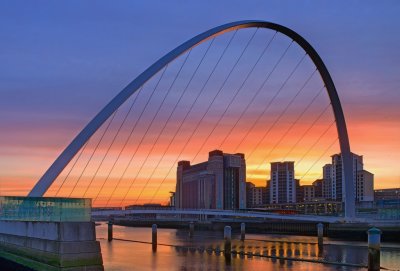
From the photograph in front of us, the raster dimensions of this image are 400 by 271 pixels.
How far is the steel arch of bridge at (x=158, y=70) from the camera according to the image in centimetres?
2956

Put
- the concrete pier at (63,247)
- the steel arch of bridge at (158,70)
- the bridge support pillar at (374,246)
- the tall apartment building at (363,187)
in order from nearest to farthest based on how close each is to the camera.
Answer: the concrete pier at (63,247) < the bridge support pillar at (374,246) < the steel arch of bridge at (158,70) < the tall apartment building at (363,187)

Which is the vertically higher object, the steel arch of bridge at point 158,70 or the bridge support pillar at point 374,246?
the steel arch of bridge at point 158,70

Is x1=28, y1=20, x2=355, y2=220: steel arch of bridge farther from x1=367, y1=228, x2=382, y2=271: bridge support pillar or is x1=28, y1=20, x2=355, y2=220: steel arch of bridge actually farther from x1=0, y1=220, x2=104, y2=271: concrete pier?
x1=367, y1=228, x2=382, y2=271: bridge support pillar

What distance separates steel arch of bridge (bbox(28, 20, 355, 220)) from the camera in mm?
29562

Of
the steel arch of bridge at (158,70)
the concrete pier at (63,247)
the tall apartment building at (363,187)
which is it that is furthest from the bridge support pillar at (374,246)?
the tall apartment building at (363,187)

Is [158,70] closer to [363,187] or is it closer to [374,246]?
[374,246]

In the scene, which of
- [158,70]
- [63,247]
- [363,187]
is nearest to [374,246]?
[63,247]

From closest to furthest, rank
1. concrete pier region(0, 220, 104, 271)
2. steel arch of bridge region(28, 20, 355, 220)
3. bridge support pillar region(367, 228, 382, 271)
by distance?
concrete pier region(0, 220, 104, 271) → bridge support pillar region(367, 228, 382, 271) → steel arch of bridge region(28, 20, 355, 220)

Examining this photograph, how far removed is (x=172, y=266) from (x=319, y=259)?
31.3ft

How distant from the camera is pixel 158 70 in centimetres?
3422

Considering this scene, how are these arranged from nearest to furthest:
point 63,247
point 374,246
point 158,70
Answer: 1. point 63,247
2. point 374,246
3. point 158,70

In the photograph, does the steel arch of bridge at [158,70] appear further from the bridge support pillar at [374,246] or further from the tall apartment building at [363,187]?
the tall apartment building at [363,187]

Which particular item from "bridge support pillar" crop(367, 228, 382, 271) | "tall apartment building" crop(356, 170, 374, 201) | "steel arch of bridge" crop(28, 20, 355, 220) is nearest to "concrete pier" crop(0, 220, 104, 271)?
"steel arch of bridge" crop(28, 20, 355, 220)

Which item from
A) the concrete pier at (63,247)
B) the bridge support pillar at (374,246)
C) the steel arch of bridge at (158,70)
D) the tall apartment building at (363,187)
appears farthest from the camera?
the tall apartment building at (363,187)
